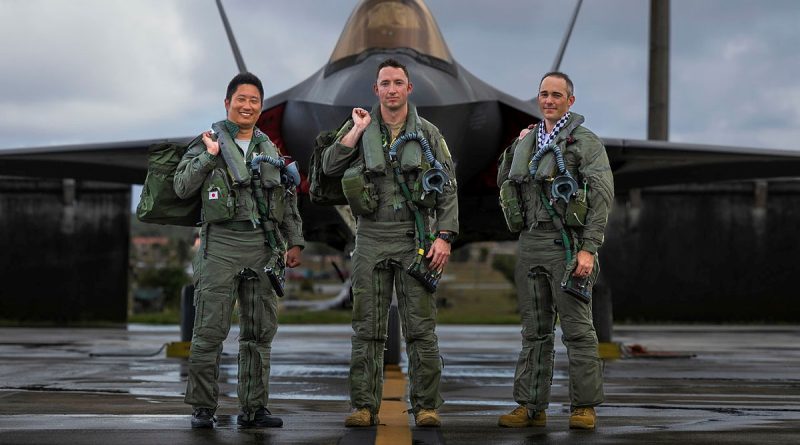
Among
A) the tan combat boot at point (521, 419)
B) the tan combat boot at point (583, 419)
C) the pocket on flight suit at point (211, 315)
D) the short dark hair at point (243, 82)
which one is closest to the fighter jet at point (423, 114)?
the short dark hair at point (243, 82)

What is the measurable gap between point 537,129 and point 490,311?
50175 millimetres

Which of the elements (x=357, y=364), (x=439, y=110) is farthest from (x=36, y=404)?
(x=439, y=110)

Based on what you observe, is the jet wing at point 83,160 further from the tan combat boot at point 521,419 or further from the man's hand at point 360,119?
the tan combat boot at point 521,419

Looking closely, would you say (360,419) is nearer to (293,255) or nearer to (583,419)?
(293,255)

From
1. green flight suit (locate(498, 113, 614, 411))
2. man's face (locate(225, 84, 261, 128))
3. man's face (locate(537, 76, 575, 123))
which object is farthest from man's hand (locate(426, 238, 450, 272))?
man's face (locate(225, 84, 261, 128))

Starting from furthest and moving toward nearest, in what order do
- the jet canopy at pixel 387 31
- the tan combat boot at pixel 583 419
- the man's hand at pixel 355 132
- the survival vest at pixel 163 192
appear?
the jet canopy at pixel 387 31 → the survival vest at pixel 163 192 → the man's hand at pixel 355 132 → the tan combat boot at pixel 583 419

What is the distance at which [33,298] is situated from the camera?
2575 centimetres

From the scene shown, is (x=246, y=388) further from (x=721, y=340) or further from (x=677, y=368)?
(x=721, y=340)

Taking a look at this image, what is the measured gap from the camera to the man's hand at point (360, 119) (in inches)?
228

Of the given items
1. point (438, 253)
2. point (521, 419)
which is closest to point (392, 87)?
point (438, 253)

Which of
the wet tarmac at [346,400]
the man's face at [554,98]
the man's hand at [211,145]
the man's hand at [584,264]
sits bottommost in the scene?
the wet tarmac at [346,400]

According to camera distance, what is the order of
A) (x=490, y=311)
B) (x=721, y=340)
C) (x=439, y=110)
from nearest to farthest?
(x=439, y=110) < (x=721, y=340) < (x=490, y=311)

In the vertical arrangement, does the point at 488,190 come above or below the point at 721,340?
above

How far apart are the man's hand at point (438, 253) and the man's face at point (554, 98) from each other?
3.07 ft
